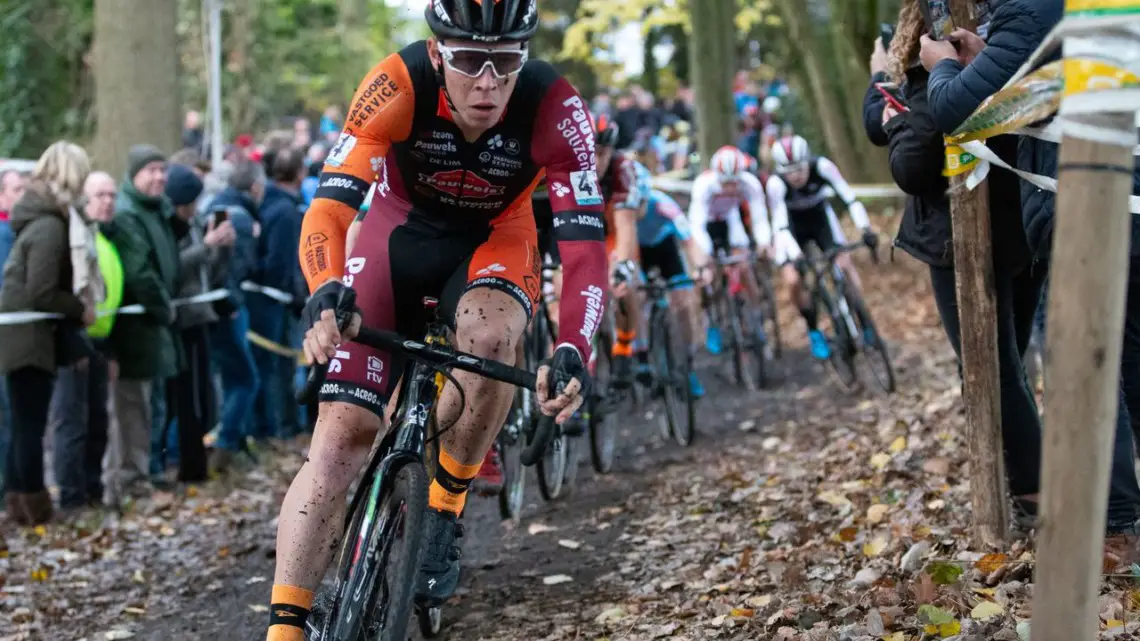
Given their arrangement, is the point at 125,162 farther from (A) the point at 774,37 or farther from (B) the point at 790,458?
(A) the point at 774,37

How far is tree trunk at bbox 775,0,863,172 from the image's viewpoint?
22.3 metres

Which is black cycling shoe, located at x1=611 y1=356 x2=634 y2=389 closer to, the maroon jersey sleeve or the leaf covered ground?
the leaf covered ground

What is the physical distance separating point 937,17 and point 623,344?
612 centimetres

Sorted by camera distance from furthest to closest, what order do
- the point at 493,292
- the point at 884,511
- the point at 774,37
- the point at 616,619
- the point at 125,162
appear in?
the point at 774,37 → the point at 125,162 → the point at 884,511 → the point at 616,619 → the point at 493,292

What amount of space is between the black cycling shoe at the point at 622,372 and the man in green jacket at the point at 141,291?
333 centimetres

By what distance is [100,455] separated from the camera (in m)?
9.13

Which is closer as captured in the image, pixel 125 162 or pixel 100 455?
pixel 100 455

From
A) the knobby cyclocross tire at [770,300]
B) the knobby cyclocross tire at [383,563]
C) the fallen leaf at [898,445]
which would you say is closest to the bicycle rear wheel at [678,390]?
the fallen leaf at [898,445]

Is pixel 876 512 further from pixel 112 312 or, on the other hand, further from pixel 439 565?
pixel 112 312

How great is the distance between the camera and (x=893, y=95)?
17.5ft

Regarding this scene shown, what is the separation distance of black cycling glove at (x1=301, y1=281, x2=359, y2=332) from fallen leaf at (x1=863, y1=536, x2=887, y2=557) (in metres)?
2.71

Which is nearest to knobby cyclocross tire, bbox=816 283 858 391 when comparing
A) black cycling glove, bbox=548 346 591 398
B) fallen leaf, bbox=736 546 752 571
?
fallen leaf, bbox=736 546 752 571

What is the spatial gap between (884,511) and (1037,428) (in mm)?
1432

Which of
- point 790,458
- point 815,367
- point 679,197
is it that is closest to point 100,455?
point 790,458
